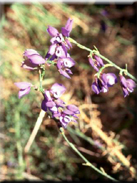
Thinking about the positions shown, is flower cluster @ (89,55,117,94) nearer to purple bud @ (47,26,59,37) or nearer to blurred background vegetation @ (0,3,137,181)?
purple bud @ (47,26,59,37)

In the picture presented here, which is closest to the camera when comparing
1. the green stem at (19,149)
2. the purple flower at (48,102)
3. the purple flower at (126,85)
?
the purple flower at (48,102)

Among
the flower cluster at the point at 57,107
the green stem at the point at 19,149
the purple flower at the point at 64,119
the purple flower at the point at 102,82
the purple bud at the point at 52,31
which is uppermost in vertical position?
the purple bud at the point at 52,31

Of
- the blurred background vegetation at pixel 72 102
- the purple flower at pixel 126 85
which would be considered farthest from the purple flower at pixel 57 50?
the blurred background vegetation at pixel 72 102

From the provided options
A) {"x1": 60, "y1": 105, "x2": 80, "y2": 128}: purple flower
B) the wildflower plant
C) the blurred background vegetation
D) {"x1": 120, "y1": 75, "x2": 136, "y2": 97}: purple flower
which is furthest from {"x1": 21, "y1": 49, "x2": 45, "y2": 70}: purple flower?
the blurred background vegetation

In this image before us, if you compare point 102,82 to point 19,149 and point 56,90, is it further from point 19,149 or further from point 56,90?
point 19,149

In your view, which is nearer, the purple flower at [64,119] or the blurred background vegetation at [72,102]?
the purple flower at [64,119]

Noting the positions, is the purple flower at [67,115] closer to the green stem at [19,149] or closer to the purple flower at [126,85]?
the purple flower at [126,85]

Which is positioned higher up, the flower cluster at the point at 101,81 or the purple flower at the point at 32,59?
the purple flower at the point at 32,59
